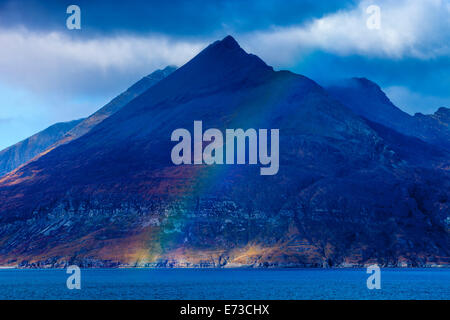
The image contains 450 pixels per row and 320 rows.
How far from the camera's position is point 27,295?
446 feet

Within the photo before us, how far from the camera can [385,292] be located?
469 ft
